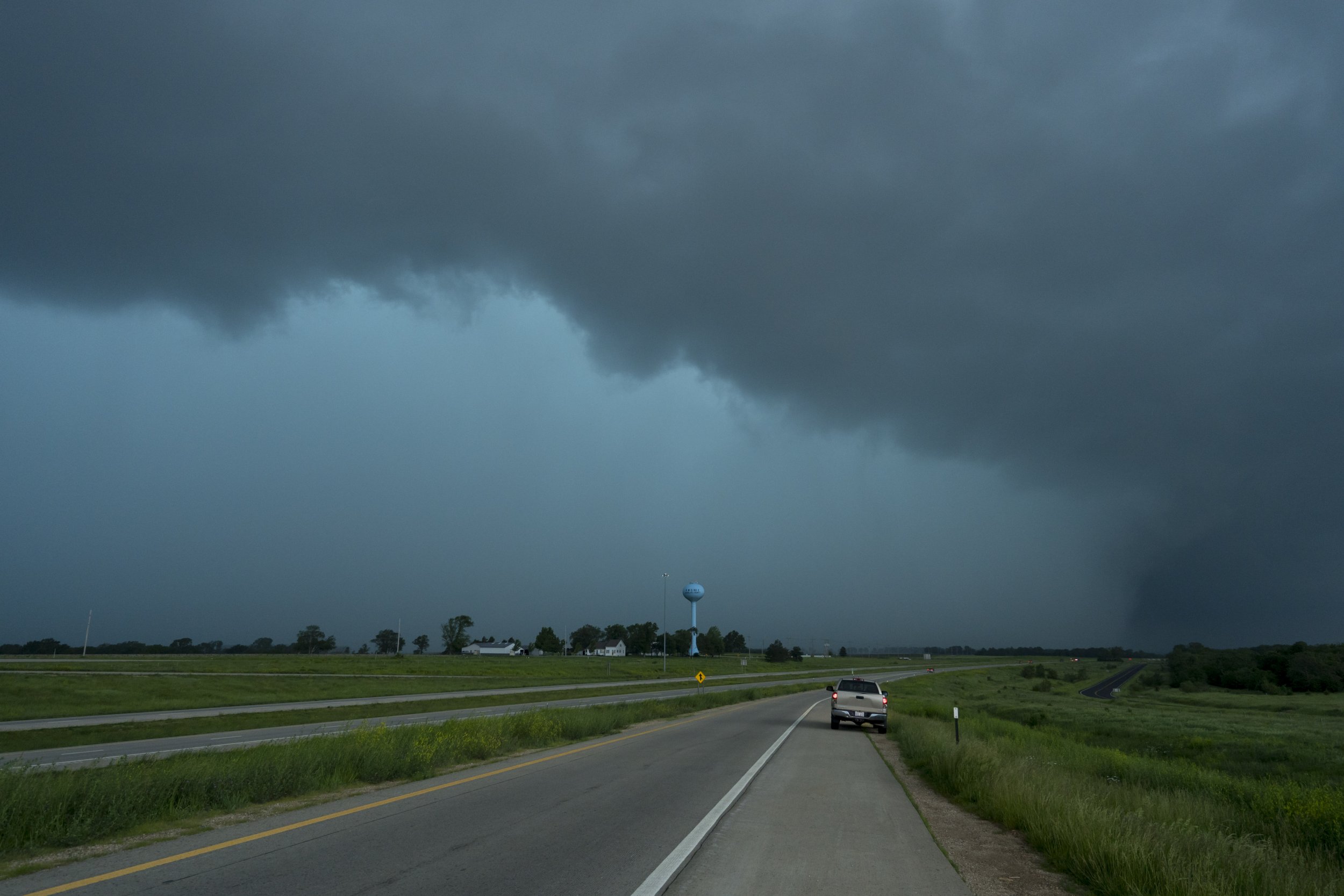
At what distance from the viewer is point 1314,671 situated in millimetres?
92312

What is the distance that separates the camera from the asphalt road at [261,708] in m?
26.1

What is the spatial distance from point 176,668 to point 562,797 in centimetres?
6876

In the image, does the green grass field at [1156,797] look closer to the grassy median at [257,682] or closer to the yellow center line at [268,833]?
the yellow center line at [268,833]

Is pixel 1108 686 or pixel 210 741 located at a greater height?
pixel 210 741

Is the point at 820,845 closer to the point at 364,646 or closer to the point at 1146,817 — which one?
the point at 1146,817

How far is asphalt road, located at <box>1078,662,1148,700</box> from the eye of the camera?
313 ft

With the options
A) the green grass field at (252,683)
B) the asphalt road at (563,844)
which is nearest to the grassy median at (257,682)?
the green grass field at (252,683)

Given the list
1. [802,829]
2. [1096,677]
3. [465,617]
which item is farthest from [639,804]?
[465,617]

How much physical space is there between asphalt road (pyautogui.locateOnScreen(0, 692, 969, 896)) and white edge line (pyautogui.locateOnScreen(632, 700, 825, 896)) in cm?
2

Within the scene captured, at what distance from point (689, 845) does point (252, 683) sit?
50.2m

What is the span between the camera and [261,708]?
33.7m

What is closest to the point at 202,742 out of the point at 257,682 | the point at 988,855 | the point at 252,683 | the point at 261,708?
the point at 261,708

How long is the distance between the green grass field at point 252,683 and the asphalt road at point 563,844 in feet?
69.0

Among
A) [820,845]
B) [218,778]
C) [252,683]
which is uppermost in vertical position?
[218,778]
